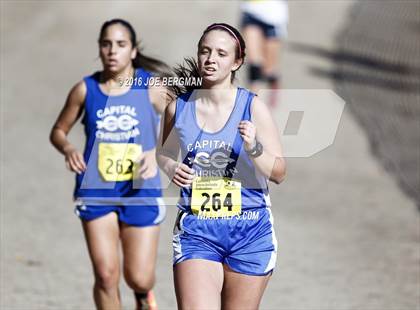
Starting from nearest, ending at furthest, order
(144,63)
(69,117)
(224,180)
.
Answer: (224,180), (69,117), (144,63)

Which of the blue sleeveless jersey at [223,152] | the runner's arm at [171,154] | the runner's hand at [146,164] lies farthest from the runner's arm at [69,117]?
the blue sleeveless jersey at [223,152]

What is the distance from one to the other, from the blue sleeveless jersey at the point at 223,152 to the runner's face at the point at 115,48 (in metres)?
1.32

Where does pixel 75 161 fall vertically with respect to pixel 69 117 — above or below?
below

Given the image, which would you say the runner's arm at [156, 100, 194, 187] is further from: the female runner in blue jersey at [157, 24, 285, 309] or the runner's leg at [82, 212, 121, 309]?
the runner's leg at [82, 212, 121, 309]

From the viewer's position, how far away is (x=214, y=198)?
17.8 feet

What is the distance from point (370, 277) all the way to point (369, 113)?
24.1 feet

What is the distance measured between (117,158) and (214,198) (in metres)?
1.47

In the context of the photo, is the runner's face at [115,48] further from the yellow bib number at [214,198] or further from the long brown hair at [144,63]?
the yellow bib number at [214,198]

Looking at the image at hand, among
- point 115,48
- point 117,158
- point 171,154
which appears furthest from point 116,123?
point 171,154

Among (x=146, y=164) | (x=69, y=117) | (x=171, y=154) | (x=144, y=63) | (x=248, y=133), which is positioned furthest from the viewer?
(x=144, y=63)

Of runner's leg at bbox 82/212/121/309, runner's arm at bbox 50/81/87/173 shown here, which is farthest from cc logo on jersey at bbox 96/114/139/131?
runner's leg at bbox 82/212/121/309

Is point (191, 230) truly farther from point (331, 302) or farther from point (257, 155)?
point (331, 302)

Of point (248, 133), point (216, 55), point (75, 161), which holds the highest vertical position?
point (216, 55)

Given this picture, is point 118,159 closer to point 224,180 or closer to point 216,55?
point 224,180
